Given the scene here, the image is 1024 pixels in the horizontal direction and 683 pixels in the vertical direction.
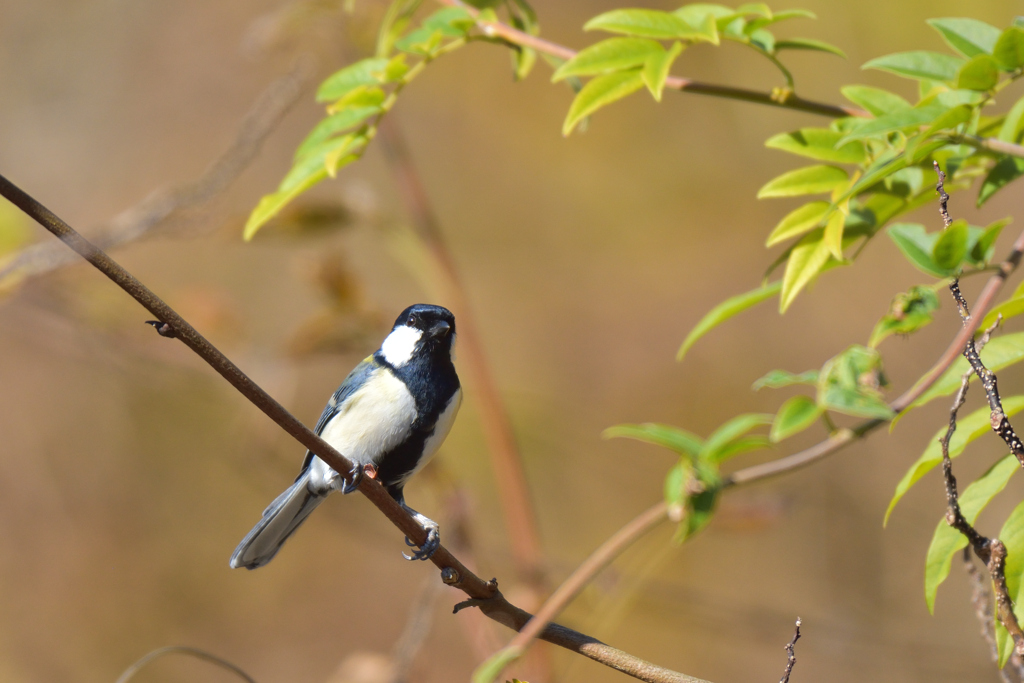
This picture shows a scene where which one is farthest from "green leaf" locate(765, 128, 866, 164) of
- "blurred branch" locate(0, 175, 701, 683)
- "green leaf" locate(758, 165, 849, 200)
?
"blurred branch" locate(0, 175, 701, 683)

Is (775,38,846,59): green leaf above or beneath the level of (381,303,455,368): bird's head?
above

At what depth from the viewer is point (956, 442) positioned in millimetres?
1381

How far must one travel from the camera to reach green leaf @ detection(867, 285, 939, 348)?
1521mm

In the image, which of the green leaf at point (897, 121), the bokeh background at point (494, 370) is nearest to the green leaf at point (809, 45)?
the green leaf at point (897, 121)

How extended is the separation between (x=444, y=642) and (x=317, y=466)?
2754 mm

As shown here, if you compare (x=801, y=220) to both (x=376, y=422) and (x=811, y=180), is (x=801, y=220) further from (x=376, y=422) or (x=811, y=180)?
(x=376, y=422)

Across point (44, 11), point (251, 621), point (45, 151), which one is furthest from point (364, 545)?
point (44, 11)

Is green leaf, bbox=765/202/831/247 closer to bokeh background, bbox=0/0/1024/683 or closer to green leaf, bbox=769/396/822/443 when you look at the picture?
green leaf, bbox=769/396/822/443

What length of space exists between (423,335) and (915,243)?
1327 millimetres

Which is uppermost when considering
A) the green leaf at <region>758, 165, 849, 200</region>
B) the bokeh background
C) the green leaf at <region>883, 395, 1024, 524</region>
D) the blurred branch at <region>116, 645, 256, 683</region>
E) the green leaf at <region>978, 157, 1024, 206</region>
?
the bokeh background

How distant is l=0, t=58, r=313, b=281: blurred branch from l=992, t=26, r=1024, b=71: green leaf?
160cm

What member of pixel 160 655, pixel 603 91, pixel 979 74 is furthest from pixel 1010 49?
pixel 160 655

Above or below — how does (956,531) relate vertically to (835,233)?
below

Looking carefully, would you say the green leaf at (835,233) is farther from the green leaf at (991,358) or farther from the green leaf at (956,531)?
the green leaf at (956,531)
